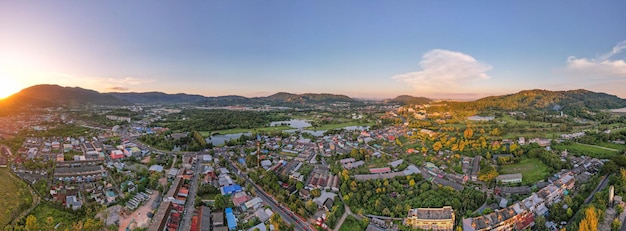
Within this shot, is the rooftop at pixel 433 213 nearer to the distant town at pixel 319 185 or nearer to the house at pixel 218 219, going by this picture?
the distant town at pixel 319 185

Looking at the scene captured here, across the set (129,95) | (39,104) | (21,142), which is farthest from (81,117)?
(129,95)

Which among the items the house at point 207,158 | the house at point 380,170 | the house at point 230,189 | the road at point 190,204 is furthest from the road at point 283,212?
the house at point 380,170

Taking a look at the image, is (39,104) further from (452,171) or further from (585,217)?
(585,217)

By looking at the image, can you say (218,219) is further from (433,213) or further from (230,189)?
(433,213)

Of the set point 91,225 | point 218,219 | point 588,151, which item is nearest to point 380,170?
point 218,219

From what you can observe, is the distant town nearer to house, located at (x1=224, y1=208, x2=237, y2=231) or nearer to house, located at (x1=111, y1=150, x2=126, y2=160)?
house, located at (x1=224, y1=208, x2=237, y2=231)

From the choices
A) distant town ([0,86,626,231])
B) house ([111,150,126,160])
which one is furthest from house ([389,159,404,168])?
house ([111,150,126,160])

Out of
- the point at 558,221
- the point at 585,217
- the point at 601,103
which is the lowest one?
the point at 558,221
